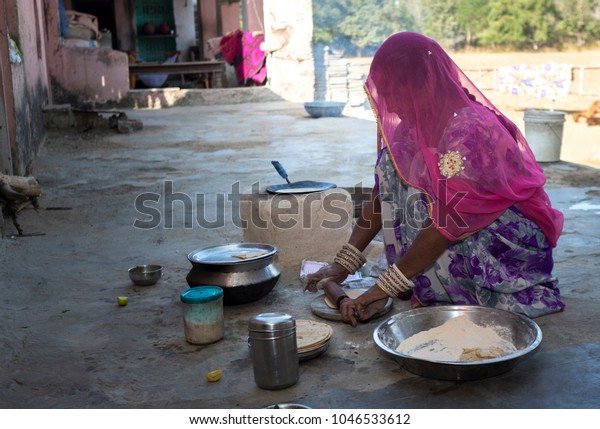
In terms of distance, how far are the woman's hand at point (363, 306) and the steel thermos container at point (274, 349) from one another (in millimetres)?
493

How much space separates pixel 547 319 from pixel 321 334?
0.95m

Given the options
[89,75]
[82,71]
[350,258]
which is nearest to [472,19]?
[89,75]

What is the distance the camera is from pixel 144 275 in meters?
3.35

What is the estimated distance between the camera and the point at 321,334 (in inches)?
96.8

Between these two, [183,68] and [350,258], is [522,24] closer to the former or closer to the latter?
[183,68]

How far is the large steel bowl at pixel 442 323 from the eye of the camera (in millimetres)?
2076

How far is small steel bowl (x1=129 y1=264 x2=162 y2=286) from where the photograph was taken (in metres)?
3.35

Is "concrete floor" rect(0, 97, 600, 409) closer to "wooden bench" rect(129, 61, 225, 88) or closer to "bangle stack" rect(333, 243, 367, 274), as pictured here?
"bangle stack" rect(333, 243, 367, 274)

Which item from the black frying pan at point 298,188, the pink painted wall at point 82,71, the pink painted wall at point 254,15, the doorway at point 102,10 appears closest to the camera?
the black frying pan at point 298,188

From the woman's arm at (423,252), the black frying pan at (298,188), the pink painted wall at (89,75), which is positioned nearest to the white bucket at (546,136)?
the black frying pan at (298,188)

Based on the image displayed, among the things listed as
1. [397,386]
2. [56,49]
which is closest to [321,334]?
[397,386]
